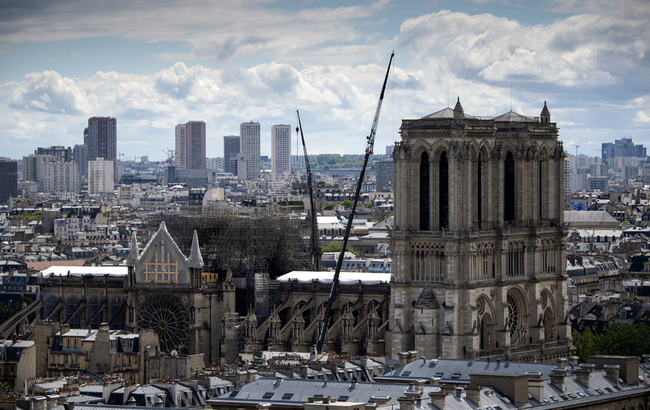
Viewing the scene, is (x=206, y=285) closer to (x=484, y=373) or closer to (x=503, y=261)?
(x=503, y=261)

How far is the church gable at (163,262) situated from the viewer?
15238 centimetres

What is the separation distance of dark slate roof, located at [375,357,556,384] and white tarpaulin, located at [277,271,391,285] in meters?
41.6

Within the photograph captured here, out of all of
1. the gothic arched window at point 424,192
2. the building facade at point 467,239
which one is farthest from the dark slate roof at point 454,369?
the gothic arched window at point 424,192

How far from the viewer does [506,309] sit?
139 meters

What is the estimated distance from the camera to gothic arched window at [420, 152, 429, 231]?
136 meters

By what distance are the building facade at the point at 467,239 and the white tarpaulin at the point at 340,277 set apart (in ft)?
48.7

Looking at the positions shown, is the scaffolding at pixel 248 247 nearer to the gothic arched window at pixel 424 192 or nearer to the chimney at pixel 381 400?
the gothic arched window at pixel 424 192

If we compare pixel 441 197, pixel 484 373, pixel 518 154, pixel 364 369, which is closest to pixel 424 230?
pixel 441 197

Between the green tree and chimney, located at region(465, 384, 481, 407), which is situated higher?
chimney, located at region(465, 384, 481, 407)

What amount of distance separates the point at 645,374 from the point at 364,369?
17673 mm

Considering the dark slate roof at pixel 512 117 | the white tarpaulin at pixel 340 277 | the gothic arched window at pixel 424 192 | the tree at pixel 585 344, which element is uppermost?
the dark slate roof at pixel 512 117

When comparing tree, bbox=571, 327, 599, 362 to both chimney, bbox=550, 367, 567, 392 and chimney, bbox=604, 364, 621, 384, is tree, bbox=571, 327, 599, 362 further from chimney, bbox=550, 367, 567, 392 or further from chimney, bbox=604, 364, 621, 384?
chimney, bbox=550, 367, 567, 392

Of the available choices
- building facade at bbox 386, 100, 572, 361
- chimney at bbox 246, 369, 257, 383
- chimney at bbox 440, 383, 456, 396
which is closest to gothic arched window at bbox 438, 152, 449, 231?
building facade at bbox 386, 100, 572, 361

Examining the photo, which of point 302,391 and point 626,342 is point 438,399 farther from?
point 626,342
